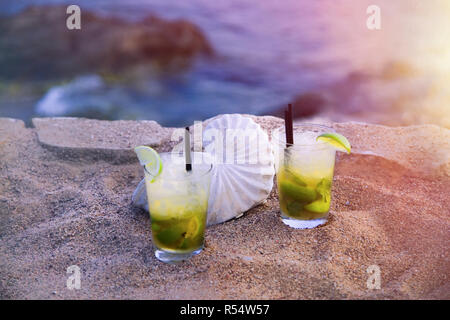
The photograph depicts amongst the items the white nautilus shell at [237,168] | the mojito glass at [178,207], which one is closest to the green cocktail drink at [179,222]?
the mojito glass at [178,207]

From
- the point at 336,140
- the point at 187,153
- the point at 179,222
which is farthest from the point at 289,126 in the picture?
the point at 179,222

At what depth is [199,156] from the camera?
1630 mm

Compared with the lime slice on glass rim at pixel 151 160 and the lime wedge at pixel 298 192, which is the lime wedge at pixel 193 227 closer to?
the lime slice on glass rim at pixel 151 160

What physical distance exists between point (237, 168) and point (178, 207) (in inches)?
Answer: 14.0

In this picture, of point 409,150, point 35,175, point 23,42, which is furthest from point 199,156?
point 23,42

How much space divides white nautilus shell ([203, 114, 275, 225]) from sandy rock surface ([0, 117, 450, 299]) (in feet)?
0.17

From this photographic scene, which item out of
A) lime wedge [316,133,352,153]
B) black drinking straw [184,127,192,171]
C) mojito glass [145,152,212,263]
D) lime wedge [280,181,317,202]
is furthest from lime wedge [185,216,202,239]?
A: lime wedge [316,133,352,153]

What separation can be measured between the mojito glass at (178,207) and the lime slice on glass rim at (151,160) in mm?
15

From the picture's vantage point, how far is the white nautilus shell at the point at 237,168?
177cm

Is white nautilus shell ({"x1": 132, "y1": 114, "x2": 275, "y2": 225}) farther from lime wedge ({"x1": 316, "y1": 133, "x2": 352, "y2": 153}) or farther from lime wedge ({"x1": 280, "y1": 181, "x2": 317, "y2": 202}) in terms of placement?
lime wedge ({"x1": 316, "y1": 133, "x2": 352, "y2": 153})

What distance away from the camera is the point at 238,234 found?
170 centimetres

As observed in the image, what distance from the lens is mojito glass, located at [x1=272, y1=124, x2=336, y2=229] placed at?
5.46ft
